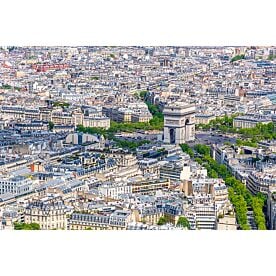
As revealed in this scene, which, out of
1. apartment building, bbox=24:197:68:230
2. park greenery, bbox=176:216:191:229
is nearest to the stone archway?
apartment building, bbox=24:197:68:230

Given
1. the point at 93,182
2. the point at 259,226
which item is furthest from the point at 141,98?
the point at 259,226

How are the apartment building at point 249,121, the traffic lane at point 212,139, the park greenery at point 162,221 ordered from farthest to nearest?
the apartment building at point 249,121 → the traffic lane at point 212,139 → the park greenery at point 162,221

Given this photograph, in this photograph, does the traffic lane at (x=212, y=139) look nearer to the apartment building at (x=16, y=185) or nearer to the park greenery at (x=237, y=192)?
the park greenery at (x=237, y=192)

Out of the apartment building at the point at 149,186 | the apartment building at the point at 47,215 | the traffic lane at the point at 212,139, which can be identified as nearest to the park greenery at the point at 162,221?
the apartment building at the point at 47,215

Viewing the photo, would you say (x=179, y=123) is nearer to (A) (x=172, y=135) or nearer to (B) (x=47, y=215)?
(A) (x=172, y=135)

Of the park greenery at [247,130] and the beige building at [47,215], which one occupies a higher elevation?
the park greenery at [247,130]

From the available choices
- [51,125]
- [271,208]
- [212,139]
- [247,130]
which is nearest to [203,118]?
[247,130]

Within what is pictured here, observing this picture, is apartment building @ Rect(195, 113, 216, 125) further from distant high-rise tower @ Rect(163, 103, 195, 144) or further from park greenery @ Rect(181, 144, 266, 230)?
park greenery @ Rect(181, 144, 266, 230)

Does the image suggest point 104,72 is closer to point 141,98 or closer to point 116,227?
point 141,98
